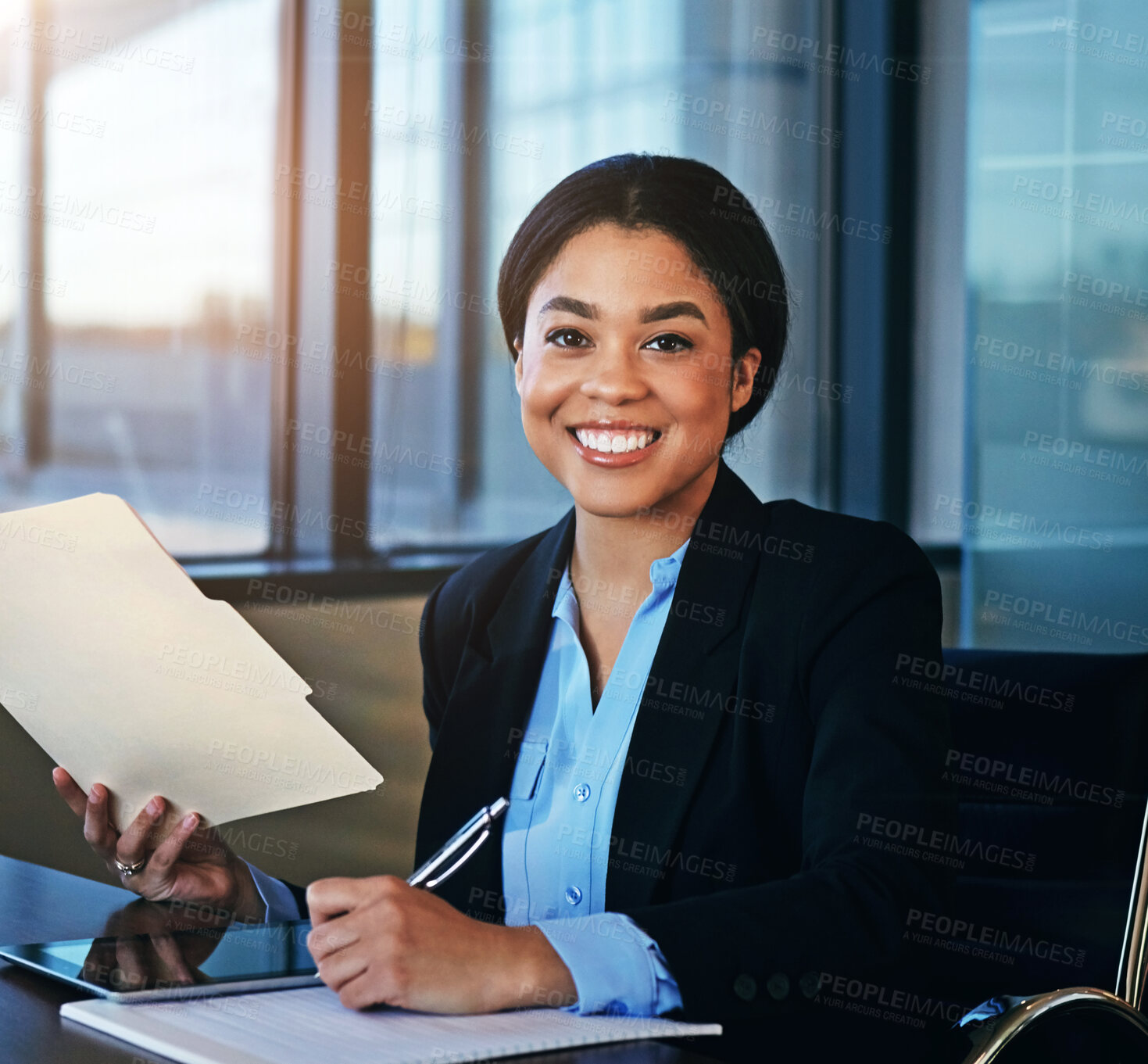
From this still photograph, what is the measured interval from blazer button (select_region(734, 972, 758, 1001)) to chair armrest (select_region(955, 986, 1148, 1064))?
8.3 inches

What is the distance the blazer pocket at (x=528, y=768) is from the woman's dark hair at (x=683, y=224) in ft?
1.45

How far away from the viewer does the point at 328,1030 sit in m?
0.84

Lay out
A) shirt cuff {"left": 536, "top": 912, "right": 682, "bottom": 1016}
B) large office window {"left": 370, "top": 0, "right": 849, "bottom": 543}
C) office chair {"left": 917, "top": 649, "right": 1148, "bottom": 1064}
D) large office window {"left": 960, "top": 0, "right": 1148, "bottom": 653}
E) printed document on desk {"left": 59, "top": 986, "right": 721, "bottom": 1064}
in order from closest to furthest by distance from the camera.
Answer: printed document on desk {"left": 59, "top": 986, "right": 721, "bottom": 1064} < shirt cuff {"left": 536, "top": 912, "right": 682, "bottom": 1016} < office chair {"left": 917, "top": 649, "right": 1148, "bottom": 1064} < large office window {"left": 370, "top": 0, "right": 849, "bottom": 543} < large office window {"left": 960, "top": 0, "right": 1148, "bottom": 653}

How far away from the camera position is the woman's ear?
1544 mm

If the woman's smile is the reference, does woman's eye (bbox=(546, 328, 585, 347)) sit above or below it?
above

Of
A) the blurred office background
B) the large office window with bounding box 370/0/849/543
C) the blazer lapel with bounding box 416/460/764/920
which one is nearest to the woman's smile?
the blazer lapel with bounding box 416/460/764/920

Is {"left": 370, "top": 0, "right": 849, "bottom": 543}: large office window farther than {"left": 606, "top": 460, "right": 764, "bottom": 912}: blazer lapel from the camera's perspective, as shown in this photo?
Yes

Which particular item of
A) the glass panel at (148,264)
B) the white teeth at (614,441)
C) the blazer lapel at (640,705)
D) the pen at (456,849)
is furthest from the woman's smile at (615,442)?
the glass panel at (148,264)

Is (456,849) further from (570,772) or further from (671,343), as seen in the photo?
(671,343)

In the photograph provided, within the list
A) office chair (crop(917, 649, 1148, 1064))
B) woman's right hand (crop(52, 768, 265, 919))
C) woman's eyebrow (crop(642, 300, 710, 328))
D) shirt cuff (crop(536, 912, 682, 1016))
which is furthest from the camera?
office chair (crop(917, 649, 1148, 1064))

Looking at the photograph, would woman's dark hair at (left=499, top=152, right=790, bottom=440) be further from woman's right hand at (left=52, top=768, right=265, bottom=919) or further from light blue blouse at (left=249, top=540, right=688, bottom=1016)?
woman's right hand at (left=52, top=768, right=265, bottom=919)

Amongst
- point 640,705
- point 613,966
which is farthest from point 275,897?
point 613,966

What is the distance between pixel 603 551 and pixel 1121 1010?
0.73 meters

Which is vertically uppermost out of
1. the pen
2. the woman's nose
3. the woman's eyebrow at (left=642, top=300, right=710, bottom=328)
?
the woman's eyebrow at (left=642, top=300, right=710, bottom=328)
